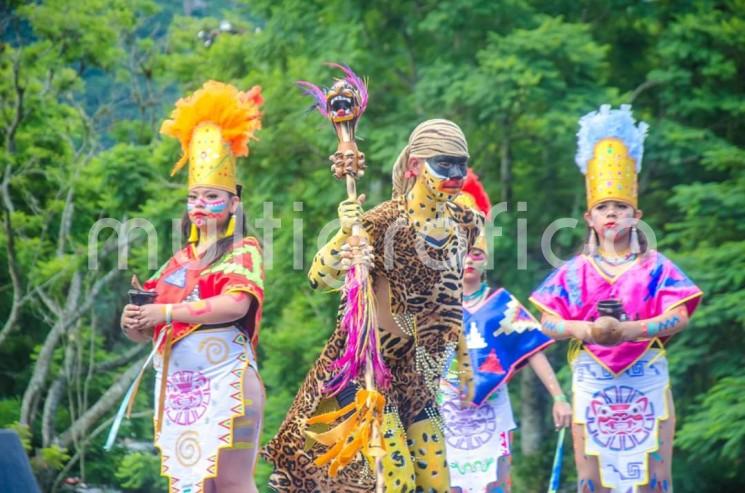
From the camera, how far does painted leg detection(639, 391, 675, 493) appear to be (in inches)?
328

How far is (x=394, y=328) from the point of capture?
6.96 metres

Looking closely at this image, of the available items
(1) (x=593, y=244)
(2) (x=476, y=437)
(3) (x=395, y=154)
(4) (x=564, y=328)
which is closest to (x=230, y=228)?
(4) (x=564, y=328)

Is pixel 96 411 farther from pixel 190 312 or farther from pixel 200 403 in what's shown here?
pixel 190 312

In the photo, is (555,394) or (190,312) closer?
(190,312)

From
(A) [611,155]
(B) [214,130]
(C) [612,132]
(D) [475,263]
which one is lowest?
(D) [475,263]

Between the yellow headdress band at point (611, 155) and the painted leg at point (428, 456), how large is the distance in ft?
7.26

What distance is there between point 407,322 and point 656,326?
1784mm

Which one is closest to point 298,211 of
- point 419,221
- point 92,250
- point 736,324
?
point 92,250

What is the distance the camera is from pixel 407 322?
22.9ft

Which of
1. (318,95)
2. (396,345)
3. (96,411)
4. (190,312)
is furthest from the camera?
(96,411)

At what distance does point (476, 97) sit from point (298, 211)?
7.60 feet

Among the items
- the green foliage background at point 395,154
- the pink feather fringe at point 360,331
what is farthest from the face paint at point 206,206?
the green foliage background at point 395,154

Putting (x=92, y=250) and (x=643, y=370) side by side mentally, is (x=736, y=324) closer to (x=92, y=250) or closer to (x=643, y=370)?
(x=643, y=370)

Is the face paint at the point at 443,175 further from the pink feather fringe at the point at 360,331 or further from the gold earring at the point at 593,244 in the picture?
the gold earring at the point at 593,244
